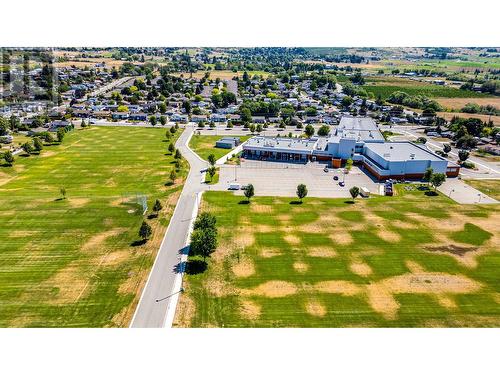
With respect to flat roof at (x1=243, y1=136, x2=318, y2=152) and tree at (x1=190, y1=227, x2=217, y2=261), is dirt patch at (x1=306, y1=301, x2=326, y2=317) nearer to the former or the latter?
tree at (x1=190, y1=227, x2=217, y2=261)

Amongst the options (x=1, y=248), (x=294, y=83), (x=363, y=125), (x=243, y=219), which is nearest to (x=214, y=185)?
(x=243, y=219)

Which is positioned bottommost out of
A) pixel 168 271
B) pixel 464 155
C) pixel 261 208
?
pixel 168 271

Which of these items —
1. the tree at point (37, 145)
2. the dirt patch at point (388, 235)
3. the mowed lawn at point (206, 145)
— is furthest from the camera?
the mowed lawn at point (206, 145)

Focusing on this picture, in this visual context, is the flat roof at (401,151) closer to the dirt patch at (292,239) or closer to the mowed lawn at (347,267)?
the mowed lawn at (347,267)

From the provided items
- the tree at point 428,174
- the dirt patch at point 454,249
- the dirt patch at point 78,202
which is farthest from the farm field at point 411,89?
the dirt patch at point 78,202

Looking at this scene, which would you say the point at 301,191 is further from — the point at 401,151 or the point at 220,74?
the point at 220,74

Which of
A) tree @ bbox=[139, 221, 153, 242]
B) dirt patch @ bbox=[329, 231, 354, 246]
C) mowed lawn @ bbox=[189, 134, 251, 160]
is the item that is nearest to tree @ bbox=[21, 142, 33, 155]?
mowed lawn @ bbox=[189, 134, 251, 160]

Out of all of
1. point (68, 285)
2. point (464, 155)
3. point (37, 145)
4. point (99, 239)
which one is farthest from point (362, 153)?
point (37, 145)
